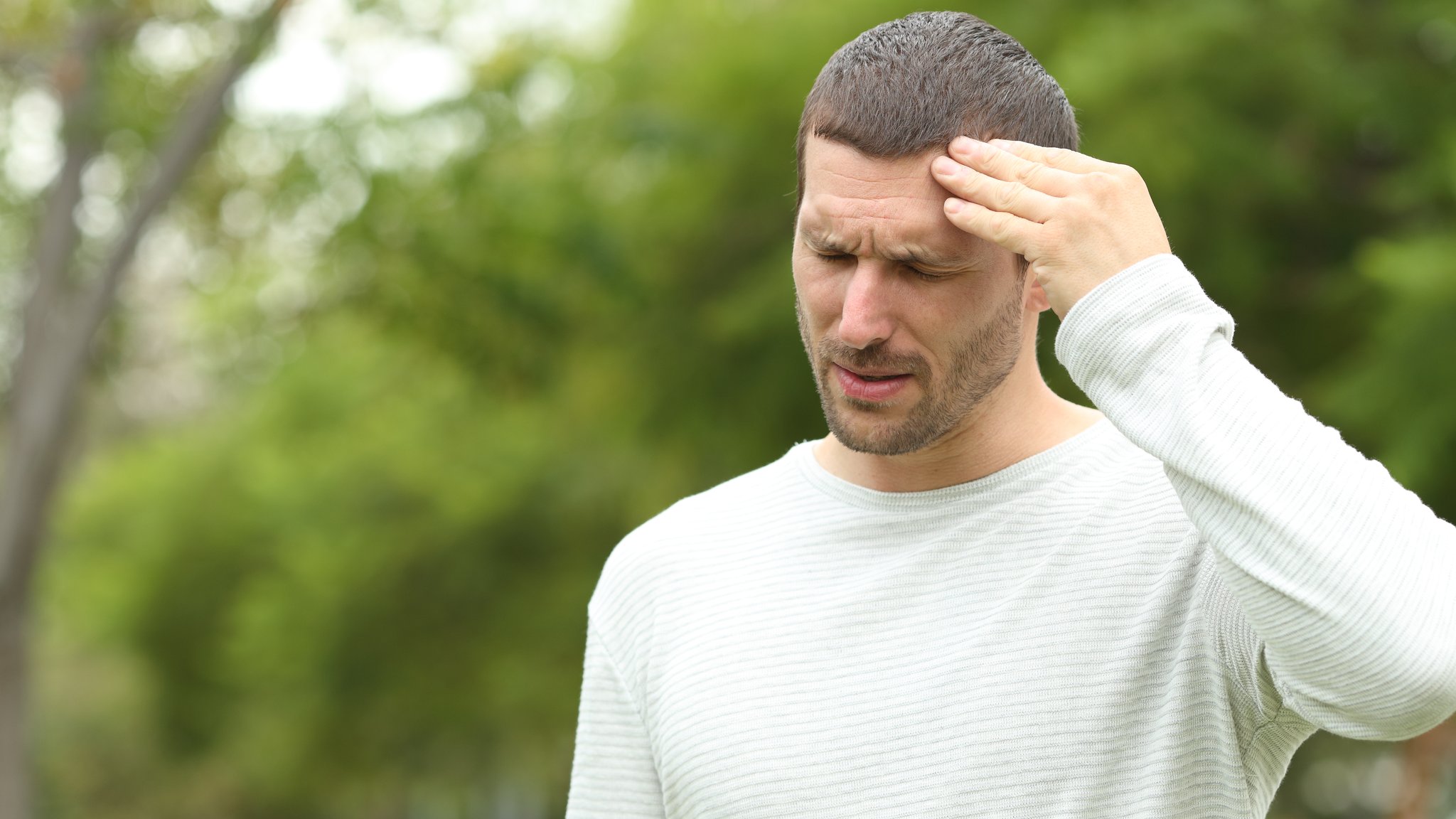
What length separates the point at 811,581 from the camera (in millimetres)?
2043

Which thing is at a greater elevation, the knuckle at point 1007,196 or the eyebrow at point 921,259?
the knuckle at point 1007,196

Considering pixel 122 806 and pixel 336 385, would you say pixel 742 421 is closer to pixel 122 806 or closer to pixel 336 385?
pixel 336 385

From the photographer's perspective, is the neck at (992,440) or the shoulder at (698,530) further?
the shoulder at (698,530)

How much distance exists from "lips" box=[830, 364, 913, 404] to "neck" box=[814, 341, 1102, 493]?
0.32 ft

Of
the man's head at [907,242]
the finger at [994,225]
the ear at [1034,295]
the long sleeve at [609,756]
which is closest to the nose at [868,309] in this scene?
the man's head at [907,242]

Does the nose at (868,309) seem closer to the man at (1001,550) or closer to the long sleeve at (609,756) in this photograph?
the man at (1001,550)

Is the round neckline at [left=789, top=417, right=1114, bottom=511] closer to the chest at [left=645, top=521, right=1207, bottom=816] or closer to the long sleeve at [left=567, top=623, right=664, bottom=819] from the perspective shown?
the chest at [left=645, top=521, right=1207, bottom=816]

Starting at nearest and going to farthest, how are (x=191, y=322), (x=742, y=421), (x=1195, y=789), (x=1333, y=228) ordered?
1. (x=1195, y=789)
2. (x=1333, y=228)
3. (x=742, y=421)
4. (x=191, y=322)

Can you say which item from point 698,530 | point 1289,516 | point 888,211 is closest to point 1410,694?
point 1289,516

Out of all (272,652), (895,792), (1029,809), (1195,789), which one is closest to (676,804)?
(895,792)

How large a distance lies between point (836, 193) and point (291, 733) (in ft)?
44.3

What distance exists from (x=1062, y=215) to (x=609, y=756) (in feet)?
3.09

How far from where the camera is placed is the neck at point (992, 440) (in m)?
2.00

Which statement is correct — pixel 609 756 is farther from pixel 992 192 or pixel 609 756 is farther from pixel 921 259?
pixel 992 192
